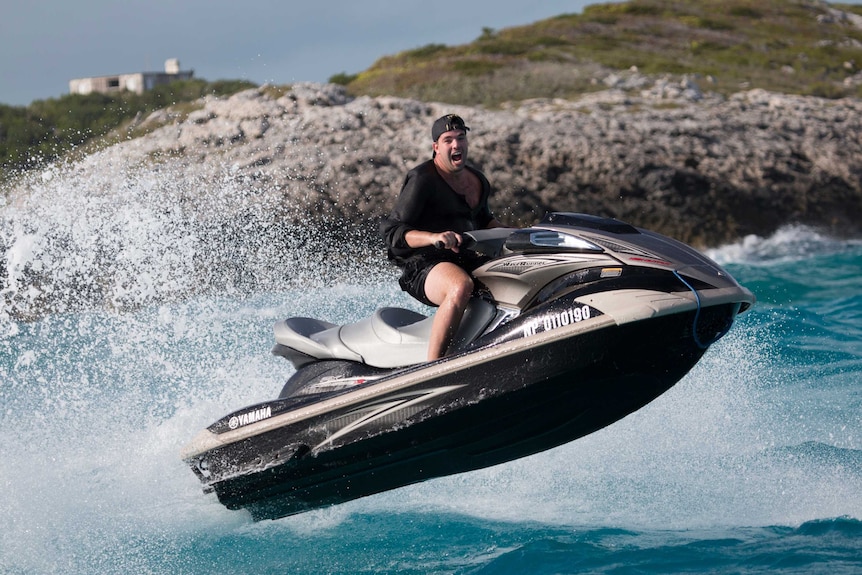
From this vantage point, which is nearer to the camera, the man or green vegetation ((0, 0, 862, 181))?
the man

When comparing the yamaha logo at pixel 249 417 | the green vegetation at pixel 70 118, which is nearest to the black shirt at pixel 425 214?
the yamaha logo at pixel 249 417

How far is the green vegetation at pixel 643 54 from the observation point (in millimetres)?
23562

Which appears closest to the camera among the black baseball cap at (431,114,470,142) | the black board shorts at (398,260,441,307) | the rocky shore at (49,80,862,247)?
the black baseball cap at (431,114,470,142)

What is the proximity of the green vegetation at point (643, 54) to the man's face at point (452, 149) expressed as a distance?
1725cm

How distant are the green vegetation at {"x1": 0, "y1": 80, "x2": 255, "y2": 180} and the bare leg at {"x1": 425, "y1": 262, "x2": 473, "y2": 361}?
21.8ft

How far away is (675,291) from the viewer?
3.69 meters

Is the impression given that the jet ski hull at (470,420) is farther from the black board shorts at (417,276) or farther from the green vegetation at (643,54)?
the green vegetation at (643,54)

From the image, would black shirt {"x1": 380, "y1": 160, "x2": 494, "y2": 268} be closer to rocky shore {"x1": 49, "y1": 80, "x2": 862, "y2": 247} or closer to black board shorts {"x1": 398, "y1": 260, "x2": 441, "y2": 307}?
black board shorts {"x1": 398, "y1": 260, "x2": 441, "y2": 307}

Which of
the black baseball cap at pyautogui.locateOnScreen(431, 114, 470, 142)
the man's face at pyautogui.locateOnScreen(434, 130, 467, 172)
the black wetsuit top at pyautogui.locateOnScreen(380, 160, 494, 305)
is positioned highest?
the black baseball cap at pyautogui.locateOnScreen(431, 114, 470, 142)

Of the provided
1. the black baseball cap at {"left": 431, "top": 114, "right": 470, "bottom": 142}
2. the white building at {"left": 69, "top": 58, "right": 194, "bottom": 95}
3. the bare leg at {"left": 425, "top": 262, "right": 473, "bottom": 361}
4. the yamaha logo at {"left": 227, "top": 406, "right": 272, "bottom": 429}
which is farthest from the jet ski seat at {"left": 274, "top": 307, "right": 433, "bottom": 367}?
the white building at {"left": 69, "top": 58, "right": 194, "bottom": 95}

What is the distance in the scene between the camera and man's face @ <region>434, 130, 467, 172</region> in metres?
4.20

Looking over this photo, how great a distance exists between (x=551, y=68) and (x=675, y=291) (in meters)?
22.0

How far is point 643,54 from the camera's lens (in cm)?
2870

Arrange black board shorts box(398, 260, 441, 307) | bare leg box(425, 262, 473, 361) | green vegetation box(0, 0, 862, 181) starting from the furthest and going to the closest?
green vegetation box(0, 0, 862, 181)
black board shorts box(398, 260, 441, 307)
bare leg box(425, 262, 473, 361)
